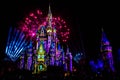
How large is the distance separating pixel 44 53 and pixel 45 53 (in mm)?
455

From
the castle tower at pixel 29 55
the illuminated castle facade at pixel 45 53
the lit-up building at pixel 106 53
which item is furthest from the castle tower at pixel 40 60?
the lit-up building at pixel 106 53

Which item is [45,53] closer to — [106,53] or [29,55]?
[29,55]

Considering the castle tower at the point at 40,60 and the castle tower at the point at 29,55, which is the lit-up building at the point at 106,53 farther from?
the castle tower at the point at 29,55

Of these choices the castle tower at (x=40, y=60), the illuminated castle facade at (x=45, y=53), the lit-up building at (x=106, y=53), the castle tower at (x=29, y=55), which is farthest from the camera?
the lit-up building at (x=106, y=53)

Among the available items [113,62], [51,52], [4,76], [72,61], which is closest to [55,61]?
[51,52]

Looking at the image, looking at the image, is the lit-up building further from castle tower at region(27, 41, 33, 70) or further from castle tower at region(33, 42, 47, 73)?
castle tower at region(27, 41, 33, 70)

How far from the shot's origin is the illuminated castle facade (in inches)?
3145

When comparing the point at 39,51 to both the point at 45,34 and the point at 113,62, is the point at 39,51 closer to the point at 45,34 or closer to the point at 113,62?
the point at 45,34

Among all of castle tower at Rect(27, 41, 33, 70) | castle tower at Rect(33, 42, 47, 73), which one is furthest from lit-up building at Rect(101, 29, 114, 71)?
castle tower at Rect(27, 41, 33, 70)

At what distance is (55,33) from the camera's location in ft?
305

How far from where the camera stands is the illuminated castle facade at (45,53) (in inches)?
3145

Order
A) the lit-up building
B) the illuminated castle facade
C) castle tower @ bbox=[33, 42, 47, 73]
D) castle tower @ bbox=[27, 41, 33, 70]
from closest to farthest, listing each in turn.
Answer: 1. castle tower @ bbox=[27, 41, 33, 70]
2. the illuminated castle facade
3. castle tower @ bbox=[33, 42, 47, 73]
4. the lit-up building

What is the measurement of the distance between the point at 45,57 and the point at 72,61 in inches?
543

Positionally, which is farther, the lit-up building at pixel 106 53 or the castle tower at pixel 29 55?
the lit-up building at pixel 106 53
